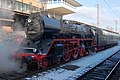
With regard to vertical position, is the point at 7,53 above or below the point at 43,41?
below

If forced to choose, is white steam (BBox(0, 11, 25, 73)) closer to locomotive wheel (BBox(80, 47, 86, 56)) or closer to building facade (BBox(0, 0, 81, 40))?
building facade (BBox(0, 0, 81, 40))

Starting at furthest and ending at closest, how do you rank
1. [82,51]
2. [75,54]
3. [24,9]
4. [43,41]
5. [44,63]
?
[24,9] → [82,51] → [75,54] → [43,41] → [44,63]

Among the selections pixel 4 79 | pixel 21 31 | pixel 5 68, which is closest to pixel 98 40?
pixel 21 31

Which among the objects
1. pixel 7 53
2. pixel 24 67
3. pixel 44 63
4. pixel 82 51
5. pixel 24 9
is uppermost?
pixel 24 9

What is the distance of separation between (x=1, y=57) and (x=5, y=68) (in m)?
0.54

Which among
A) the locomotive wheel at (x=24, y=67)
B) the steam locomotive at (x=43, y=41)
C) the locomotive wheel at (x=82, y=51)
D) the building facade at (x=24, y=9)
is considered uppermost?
the building facade at (x=24, y=9)

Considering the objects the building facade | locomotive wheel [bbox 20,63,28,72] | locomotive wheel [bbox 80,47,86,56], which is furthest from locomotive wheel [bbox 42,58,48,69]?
locomotive wheel [bbox 80,47,86,56]

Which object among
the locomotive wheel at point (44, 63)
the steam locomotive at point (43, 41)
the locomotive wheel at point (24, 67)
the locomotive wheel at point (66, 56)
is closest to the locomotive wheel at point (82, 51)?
the locomotive wheel at point (66, 56)

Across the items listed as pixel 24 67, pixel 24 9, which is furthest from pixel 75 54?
pixel 24 9

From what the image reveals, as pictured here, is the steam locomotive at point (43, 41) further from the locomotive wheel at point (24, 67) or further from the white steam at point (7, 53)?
the white steam at point (7, 53)

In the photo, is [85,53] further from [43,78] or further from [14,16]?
[43,78]

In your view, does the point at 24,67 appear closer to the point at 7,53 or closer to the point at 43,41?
the point at 7,53

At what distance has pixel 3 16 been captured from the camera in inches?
392

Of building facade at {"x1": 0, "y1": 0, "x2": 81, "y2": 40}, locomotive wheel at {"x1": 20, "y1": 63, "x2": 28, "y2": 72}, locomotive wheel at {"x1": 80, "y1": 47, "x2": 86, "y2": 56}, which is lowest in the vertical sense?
locomotive wheel at {"x1": 20, "y1": 63, "x2": 28, "y2": 72}
